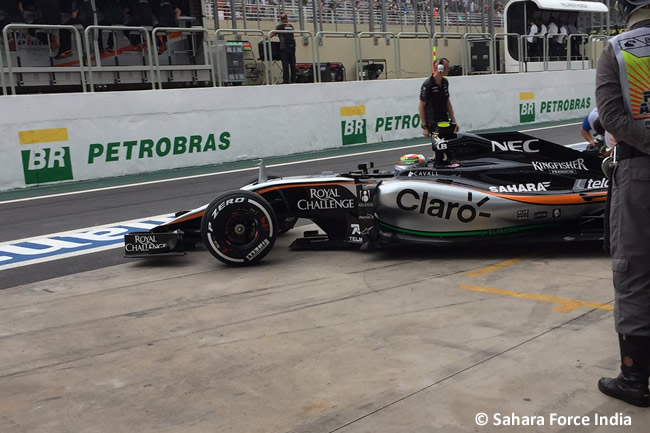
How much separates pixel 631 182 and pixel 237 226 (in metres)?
3.56

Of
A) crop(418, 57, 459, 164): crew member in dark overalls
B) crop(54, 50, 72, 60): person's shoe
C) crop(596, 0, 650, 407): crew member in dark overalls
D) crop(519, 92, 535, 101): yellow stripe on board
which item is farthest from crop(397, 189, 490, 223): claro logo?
crop(519, 92, 535, 101): yellow stripe on board

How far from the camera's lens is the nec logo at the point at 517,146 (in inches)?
245

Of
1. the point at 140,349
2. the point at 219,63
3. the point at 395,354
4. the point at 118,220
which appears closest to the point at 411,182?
the point at 395,354

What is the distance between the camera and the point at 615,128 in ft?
9.84

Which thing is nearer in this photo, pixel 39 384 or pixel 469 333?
pixel 39 384

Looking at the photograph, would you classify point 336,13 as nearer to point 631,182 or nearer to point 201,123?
point 201,123

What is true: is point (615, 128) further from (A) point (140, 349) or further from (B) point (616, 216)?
(A) point (140, 349)

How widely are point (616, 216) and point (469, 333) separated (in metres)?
1.26

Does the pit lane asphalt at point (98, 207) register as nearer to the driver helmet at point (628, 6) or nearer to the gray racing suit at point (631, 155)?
the gray racing suit at point (631, 155)

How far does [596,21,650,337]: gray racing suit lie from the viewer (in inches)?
116

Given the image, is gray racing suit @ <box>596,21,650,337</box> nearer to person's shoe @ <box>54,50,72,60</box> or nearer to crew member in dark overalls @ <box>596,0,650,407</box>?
crew member in dark overalls @ <box>596,0,650,407</box>

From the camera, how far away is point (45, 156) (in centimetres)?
1188

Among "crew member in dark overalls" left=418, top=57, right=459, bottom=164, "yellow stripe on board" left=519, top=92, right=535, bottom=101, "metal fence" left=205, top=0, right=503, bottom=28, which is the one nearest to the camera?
"crew member in dark overalls" left=418, top=57, right=459, bottom=164

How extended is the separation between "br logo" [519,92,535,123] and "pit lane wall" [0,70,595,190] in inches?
39.9
